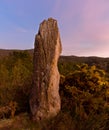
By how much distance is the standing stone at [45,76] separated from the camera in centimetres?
1499

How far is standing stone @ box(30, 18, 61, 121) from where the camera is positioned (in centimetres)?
1499

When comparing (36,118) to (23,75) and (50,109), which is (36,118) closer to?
(50,109)

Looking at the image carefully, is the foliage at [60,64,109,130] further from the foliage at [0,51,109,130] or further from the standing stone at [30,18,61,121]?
the standing stone at [30,18,61,121]

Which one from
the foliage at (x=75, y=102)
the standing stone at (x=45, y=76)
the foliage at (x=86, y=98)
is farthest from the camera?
the standing stone at (x=45, y=76)

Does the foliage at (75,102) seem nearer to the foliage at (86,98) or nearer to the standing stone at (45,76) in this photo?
the foliage at (86,98)

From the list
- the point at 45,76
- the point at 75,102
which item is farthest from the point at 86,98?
the point at 45,76

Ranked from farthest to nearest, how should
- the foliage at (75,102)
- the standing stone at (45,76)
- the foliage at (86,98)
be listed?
1. the standing stone at (45,76)
2. the foliage at (86,98)
3. the foliage at (75,102)

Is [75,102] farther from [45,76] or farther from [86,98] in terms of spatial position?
[45,76]

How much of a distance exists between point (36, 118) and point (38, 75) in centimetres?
165

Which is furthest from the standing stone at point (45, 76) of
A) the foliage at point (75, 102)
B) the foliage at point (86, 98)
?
the foliage at point (86, 98)

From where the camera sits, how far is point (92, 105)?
15633mm

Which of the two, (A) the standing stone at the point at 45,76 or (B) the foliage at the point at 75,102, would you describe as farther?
(A) the standing stone at the point at 45,76

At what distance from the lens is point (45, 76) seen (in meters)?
15.0

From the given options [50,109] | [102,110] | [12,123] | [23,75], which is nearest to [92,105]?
[102,110]
